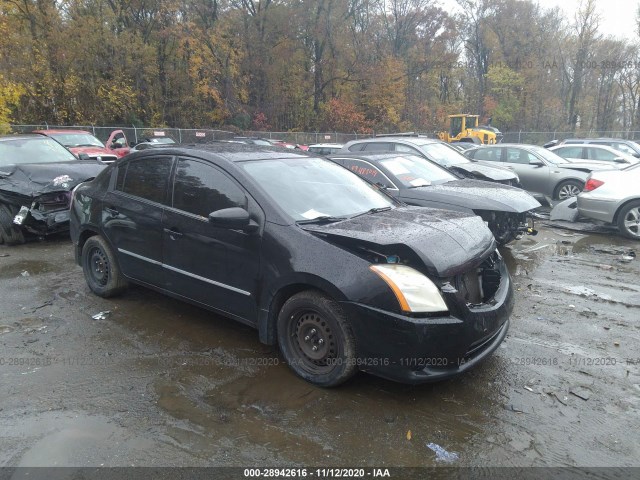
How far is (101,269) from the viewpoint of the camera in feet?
17.2

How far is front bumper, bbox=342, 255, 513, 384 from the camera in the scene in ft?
9.95

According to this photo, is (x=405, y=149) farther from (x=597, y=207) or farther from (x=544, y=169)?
(x=544, y=169)

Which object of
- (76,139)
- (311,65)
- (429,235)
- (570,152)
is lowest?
(429,235)

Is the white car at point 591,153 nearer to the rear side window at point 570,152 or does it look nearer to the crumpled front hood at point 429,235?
the rear side window at point 570,152

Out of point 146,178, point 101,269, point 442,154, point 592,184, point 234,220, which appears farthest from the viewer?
point 442,154

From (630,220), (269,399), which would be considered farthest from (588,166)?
(269,399)

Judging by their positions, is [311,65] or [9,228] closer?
[9,228]

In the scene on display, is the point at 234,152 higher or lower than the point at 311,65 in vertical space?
lower

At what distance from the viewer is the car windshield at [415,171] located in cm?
713

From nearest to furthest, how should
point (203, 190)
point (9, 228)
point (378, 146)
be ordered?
1. point (203, 190)
2. point (9, 228)
3. point (378, 146)

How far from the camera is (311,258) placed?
3365 mm

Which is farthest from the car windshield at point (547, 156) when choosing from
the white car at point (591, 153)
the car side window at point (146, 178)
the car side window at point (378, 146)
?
the car side window at point (146, 178)

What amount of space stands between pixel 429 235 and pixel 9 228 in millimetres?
7089

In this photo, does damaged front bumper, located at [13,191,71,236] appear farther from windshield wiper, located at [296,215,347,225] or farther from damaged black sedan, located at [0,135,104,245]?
windshield wiper, located at [296,215,347,225]
